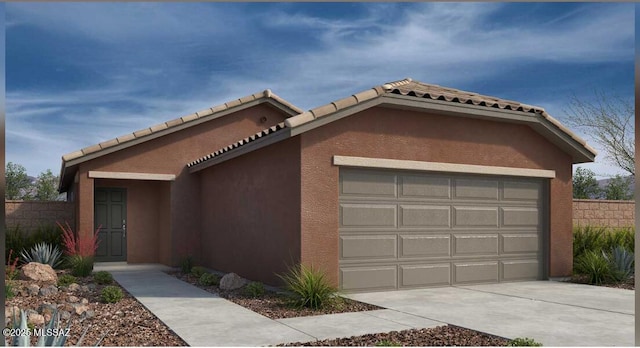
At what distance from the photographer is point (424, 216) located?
11.9 m

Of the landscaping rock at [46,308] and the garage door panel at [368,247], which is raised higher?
the garage door panel at [368,247]

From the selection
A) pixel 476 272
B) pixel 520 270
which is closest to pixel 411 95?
pixel 476 272

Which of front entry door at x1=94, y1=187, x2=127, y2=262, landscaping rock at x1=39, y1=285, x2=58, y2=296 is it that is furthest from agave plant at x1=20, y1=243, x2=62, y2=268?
landscaping rock at x1=39, y1=285, x2=58, y2=296

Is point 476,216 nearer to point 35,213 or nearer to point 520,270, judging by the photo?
point 520,270

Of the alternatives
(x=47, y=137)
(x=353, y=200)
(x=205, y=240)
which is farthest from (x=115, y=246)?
(x=47, y=137)

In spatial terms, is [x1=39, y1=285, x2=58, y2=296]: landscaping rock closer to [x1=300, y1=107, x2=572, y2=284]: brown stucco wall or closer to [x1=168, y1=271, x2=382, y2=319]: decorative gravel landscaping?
[x1=168, y1=271, x2=382, y2=319]: decorative gravel landscaping

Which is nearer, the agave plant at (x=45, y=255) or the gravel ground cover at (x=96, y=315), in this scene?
the gravel ground cover at (x=96, y=315)

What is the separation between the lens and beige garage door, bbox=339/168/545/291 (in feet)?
36.7

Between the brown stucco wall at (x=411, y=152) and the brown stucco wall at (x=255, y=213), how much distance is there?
0.31 m

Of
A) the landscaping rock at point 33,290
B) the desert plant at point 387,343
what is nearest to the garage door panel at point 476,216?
the desert plant at point 387,343

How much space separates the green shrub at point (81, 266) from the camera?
45.9 feet

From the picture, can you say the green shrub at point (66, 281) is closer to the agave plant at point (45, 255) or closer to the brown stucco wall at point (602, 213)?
the agave plant at point (45, 255)

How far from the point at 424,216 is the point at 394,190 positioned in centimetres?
84

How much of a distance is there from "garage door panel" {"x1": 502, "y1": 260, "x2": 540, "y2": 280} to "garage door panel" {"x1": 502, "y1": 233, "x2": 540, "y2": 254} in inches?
9.9
